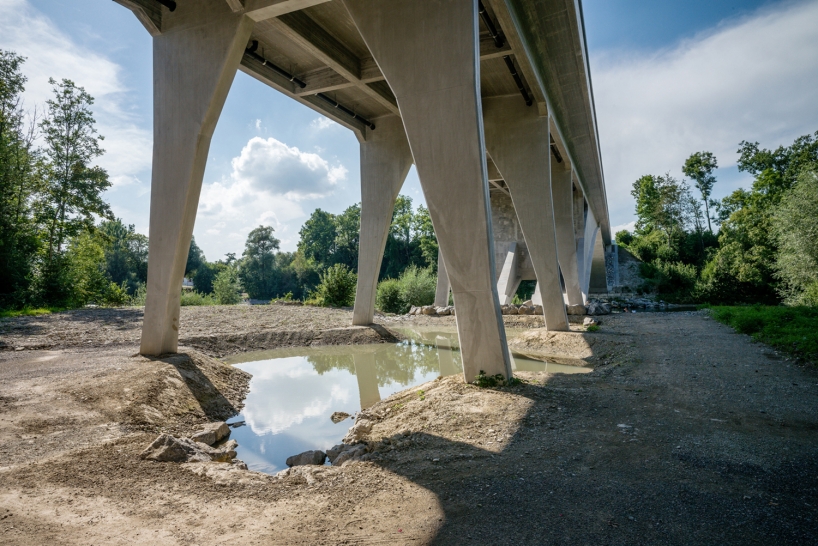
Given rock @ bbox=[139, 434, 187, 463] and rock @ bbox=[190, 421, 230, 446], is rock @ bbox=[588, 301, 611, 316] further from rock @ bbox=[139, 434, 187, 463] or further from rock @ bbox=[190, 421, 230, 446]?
rock @ bbox=[139, 434, 187, 463]

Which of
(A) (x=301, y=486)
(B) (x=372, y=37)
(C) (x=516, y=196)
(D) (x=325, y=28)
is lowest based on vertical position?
(A) (x=301, y=486)

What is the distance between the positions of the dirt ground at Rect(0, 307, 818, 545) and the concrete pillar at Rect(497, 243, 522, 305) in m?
18.0

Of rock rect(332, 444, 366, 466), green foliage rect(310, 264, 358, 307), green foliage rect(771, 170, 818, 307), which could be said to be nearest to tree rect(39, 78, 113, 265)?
green foliage rect(310, 264, 358, 307)

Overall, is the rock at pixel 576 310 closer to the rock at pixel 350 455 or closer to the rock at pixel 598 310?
the rock at pixel 598 310

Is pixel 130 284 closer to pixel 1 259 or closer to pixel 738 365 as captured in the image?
pixel 1 259

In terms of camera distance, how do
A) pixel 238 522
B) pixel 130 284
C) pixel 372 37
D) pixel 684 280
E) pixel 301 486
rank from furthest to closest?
pixel 130 284 → pixel 684 280 → pixel 372 37 → pixel 301 486 → pixel 238 522

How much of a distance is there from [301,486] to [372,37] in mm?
7085

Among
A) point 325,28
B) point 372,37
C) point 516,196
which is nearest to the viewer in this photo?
point 372,37

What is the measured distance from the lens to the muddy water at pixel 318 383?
6.15m

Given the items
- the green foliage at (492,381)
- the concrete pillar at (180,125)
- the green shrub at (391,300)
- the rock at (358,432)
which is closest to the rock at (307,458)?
the rock at (358,432)

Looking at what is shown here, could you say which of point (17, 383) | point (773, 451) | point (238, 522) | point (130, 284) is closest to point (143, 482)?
point (238, 522)

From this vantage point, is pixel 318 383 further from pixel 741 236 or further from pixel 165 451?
pixel 741 236

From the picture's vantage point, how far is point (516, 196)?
14656mm

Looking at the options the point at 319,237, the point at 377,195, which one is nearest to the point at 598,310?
the point at 377,195
